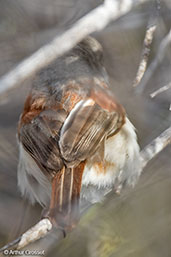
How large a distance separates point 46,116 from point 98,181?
0.70m

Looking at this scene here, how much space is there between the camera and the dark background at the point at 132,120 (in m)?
3.85

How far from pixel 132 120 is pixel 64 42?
2069mm

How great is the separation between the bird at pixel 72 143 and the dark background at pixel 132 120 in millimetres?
184

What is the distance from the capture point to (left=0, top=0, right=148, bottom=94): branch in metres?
2.38

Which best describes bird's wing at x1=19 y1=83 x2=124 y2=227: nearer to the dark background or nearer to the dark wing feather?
the dark wing feather

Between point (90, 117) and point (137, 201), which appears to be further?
point (137, 201)

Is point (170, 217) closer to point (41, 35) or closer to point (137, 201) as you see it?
point (137, 201)

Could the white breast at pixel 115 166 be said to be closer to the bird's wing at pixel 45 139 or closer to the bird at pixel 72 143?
the bird at pixel 72 143

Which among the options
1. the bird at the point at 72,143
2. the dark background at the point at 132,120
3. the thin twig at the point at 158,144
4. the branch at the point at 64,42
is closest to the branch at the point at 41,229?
the thin twig at the point at 158,144

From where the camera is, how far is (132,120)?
4.48 meters

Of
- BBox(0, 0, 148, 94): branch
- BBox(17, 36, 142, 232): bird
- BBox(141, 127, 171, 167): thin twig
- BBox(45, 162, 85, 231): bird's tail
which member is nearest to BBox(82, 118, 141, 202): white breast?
BBox(17, 36, 142, 232): bird

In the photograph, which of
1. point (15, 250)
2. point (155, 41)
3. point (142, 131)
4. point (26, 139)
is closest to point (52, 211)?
point (15, 250)

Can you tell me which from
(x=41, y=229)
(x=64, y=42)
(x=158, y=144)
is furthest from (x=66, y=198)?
(x=64, y=42)

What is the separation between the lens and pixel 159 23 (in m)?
4.02
